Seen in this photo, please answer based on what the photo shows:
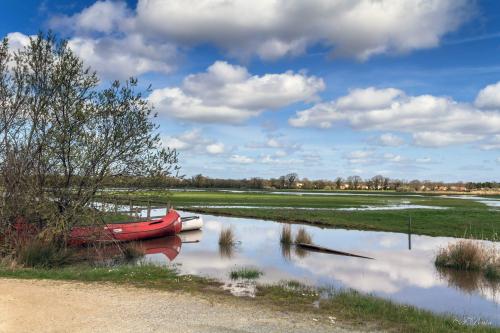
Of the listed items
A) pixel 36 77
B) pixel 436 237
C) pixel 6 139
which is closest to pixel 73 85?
pixel 36 77

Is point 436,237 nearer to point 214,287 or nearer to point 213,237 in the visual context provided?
point 213,237

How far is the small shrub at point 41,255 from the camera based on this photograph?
1504cm

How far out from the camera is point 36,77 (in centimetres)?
1661

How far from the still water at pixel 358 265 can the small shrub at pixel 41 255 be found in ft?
11.8

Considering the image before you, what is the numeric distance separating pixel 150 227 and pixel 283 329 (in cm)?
1892

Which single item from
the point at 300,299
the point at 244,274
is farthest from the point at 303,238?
the point at 300,299

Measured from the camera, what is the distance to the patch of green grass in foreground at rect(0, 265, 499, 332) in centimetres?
956

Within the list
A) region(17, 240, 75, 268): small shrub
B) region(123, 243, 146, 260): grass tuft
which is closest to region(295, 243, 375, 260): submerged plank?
region(123, 243, 146, 260): grass tuft

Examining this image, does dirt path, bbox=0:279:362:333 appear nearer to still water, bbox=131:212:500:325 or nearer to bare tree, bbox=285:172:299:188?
still water, bbox=131:212:500:325

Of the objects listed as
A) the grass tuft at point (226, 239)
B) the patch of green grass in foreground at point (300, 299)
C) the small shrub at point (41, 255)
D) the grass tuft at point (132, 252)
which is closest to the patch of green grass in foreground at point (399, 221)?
the grass tuft at point (226, 239)

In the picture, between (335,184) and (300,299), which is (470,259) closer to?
(300,299)

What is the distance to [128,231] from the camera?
24.6m

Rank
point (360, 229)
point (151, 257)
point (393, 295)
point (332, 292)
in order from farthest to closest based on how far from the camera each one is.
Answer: point (360, 229) → point (151, 257) → point (393, 295) → point (332, 292)

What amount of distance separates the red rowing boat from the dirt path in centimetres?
636
